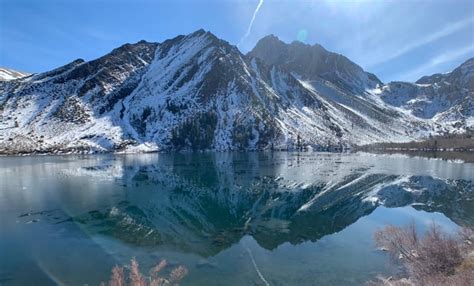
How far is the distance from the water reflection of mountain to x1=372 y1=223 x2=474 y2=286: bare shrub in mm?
10038

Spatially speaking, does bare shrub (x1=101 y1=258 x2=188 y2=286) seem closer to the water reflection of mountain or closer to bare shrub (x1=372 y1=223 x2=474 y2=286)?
the water reflection of mountain

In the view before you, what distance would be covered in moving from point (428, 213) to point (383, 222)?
9.68 meters

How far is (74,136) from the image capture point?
579 ft

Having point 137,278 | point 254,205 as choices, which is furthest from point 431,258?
point 254,205

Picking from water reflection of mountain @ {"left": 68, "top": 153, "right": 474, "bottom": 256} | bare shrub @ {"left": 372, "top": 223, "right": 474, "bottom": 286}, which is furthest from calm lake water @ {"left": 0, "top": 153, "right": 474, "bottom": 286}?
bare shrub @ {"left": 372, "top": 223, "right": 474, "bottom": 286}

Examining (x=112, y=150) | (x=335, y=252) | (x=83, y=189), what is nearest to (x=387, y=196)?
(x=335, y=252)

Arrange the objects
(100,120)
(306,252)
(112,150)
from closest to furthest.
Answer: (306,252)
(112,150)
(100,120)

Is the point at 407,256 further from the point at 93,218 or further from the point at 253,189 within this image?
the point at 253,189

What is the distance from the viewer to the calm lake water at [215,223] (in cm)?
2702

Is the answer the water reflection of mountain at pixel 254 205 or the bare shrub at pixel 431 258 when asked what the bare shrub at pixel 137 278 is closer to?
the water reflection of mountain at pixel 254 205

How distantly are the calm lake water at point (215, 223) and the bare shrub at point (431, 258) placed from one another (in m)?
1.82

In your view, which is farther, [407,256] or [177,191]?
[177,191]

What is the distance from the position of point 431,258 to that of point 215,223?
953 inches

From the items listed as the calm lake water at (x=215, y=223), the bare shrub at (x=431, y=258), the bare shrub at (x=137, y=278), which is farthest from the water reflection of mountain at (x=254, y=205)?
the bare shrub at (x=431, y=258)
